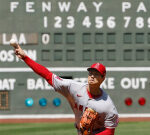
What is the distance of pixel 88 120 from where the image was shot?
20.0 feet

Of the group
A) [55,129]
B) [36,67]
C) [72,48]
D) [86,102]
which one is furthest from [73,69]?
[36,67]

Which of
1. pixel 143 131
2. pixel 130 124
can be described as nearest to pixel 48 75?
pixel 143 131

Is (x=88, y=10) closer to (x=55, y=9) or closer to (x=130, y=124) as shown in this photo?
(x=55, y=9)

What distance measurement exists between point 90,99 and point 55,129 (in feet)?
36.8

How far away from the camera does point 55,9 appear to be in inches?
776

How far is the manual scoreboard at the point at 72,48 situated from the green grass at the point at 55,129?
2.49 ft

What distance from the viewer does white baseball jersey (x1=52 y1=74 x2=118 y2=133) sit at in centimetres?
615

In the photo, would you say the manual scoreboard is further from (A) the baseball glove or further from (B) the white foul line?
(A) the baseball glove

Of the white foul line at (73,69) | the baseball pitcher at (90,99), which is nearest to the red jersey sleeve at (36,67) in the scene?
the baseball pitcher at (90,99)

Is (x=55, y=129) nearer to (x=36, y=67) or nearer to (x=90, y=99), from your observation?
(x=90, y=99)

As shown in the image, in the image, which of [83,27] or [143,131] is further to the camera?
[83,27]

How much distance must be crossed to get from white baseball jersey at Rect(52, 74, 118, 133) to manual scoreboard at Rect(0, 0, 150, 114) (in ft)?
42.8

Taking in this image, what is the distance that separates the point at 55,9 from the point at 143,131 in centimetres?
614

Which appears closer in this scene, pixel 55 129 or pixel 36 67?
pixel 36 67
